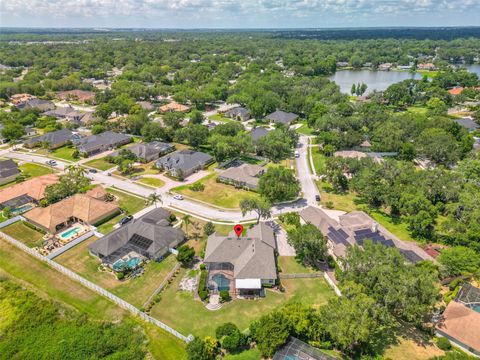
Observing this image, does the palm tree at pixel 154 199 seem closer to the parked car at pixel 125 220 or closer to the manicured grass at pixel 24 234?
the parked car at pixel 125 220

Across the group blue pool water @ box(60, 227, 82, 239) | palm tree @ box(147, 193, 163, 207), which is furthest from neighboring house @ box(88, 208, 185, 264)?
blue pool water @ box(60, 227, 82, 239)

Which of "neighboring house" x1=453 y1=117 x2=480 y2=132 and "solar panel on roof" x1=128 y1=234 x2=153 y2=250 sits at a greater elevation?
"neighboring house" x1=453 y1=117 x2=480 y2=132

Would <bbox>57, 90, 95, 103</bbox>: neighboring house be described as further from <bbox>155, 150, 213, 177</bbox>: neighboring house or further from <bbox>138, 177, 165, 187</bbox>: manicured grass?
<bbox>138, 177, 165, 187</bbox>: manicured grass

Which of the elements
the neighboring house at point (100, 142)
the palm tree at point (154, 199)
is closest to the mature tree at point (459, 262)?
the palm tree at point (154, 199)

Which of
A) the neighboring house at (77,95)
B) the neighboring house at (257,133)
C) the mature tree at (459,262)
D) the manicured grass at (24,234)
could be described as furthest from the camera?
the neighboring house at (77,95)

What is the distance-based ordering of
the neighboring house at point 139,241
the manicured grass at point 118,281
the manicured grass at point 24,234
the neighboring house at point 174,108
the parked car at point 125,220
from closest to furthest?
the manicured grass at point 118,281 < the neighboring house at point 139,241 < the manicured grass at point 24,234 < the parked car at point 125,220 < the neighboring house at point 174,108

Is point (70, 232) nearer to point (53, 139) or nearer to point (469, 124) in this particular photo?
point (53, 139)

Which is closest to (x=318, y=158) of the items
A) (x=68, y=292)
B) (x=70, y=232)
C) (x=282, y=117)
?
(x=282, y=117)

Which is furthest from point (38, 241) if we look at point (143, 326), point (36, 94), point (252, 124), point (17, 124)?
point (36, 94)
